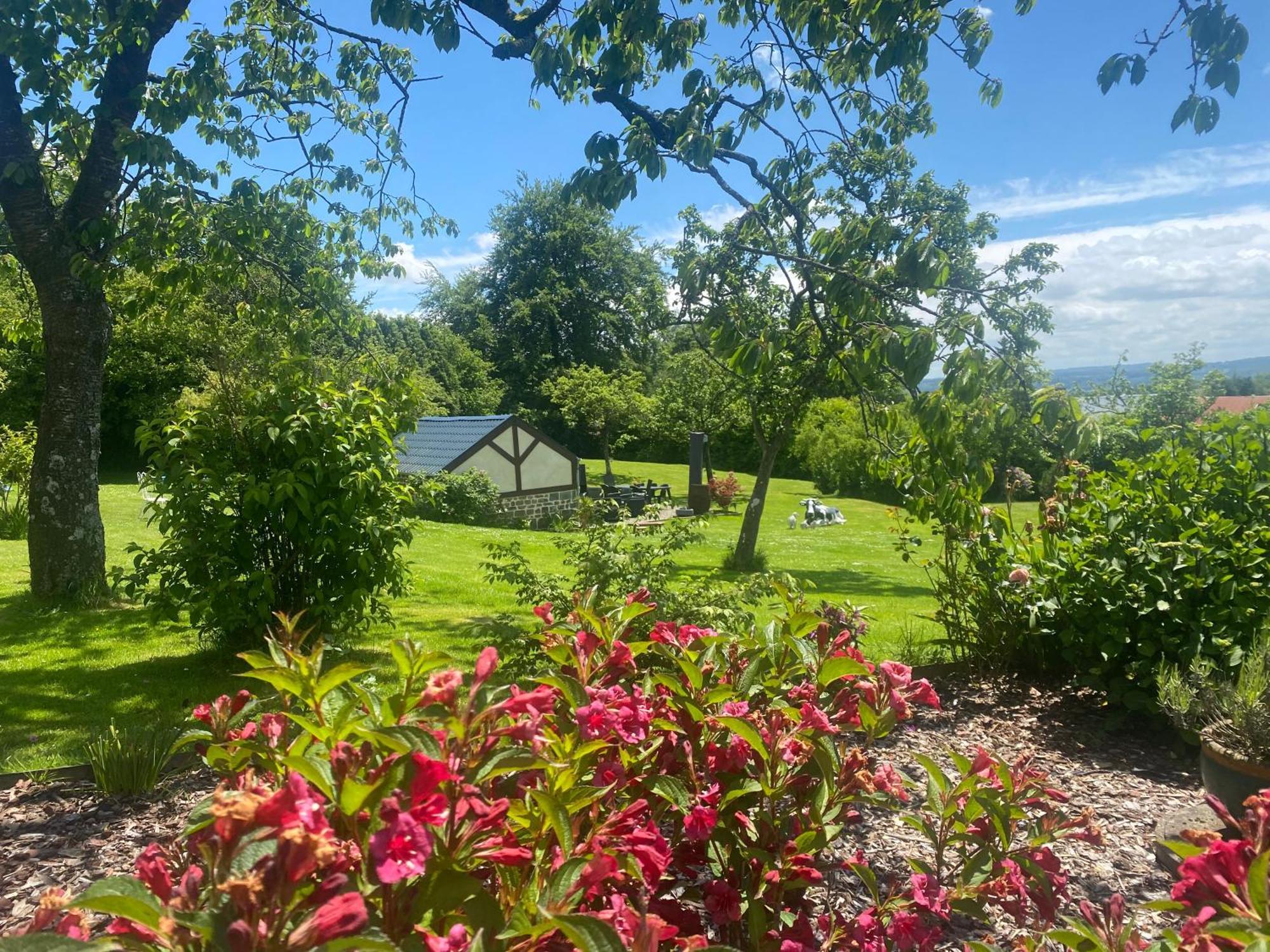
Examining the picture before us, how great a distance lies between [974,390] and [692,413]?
21.2 m

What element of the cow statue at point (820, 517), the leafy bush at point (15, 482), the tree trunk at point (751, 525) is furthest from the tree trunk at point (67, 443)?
the cow statue at point (820, 517)

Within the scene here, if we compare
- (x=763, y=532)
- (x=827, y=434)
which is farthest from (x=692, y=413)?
(x=827, y=434)

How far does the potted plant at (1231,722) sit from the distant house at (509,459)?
1646 centimetres

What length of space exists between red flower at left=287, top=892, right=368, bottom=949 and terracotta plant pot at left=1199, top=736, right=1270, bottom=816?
330cm

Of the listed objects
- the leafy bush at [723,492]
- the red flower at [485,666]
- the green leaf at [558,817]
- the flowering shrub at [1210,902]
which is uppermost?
the red flower at [485,666]

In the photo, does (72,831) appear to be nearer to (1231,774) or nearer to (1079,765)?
(1079,765)

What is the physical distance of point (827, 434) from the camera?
31.1 m

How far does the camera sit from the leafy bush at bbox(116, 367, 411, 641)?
15.4ft

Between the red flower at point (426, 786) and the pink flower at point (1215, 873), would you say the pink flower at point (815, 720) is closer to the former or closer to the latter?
the pink flower at point (1215, 873)

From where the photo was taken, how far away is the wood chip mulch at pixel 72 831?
250cm

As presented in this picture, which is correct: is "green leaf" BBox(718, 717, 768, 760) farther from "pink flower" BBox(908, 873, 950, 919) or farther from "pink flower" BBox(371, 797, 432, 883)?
"pink flower" BBox(371, 797, 432, 883)

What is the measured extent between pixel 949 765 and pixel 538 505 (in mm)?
17640

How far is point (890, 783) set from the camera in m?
1.89

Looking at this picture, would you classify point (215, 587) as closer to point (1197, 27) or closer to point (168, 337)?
point (1197, 27)
